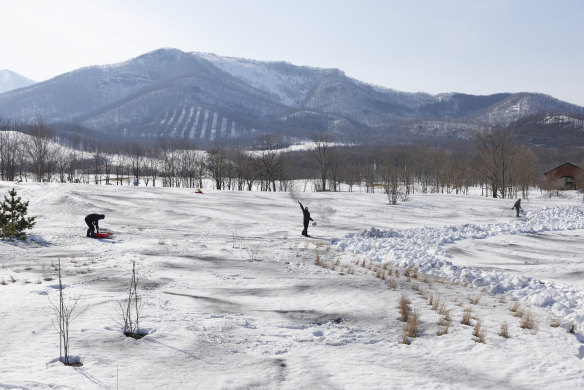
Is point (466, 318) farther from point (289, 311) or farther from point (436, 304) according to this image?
point (289, 311)

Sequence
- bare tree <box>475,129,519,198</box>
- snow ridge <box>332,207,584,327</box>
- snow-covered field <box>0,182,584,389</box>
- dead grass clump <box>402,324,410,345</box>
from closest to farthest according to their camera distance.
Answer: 1. snow-covered field <box>0,182,584,389</box>
2. dead grass clump <box>402,324,410,345</box>
3. snow ridge <box>332,207,584,327</box>
4. bare tree <box>475,129,519,198</box>

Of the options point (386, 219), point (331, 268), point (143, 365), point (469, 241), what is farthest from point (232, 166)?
point (143, 365)

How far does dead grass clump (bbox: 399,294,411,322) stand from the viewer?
851 cm

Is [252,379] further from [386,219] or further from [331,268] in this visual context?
[386,219]

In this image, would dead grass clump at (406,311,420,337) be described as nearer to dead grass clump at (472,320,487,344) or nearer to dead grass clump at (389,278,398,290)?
dead grass clump at (472,320,487,344)

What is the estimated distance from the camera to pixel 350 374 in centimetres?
605

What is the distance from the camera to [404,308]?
29.1ft

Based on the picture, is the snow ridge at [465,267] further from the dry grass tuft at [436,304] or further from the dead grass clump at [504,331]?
the dry grass tuft at [436,304]

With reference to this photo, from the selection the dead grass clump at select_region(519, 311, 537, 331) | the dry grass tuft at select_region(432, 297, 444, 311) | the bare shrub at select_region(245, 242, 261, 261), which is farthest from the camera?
the bare shrub at select_region(245, 242, 261, 261)

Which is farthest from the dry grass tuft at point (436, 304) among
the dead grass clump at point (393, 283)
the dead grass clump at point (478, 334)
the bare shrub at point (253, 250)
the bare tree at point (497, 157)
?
the bare tree at point (497, 157)

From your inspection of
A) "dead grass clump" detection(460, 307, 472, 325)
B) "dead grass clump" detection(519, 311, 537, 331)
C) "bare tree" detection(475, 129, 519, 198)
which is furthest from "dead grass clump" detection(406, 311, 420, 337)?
"bare tree" detection(475, 129, 519, 198)

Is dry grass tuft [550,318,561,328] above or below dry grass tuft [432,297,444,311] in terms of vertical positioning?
below

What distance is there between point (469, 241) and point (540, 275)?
842 cm

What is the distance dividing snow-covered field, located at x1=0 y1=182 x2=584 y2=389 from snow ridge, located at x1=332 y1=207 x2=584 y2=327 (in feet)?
0.24
